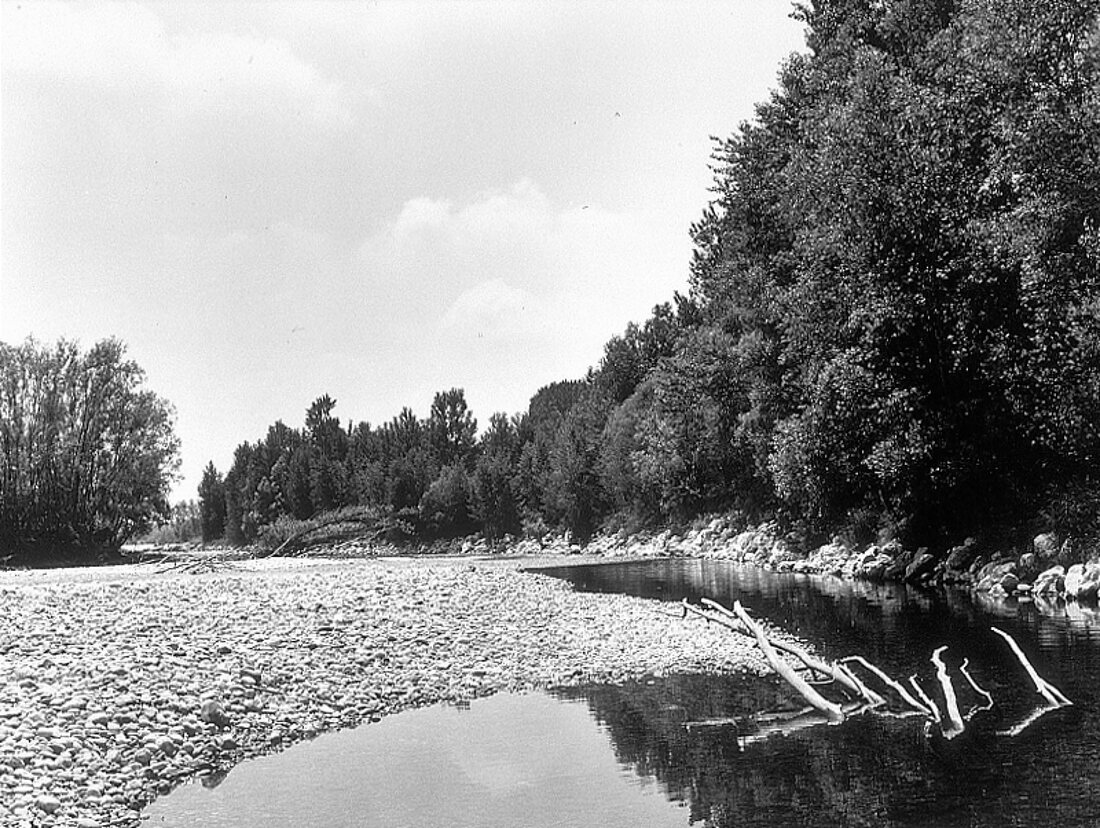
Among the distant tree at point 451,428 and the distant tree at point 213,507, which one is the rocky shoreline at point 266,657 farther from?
the distant tree at point 213,507

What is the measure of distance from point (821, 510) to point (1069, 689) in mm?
25800

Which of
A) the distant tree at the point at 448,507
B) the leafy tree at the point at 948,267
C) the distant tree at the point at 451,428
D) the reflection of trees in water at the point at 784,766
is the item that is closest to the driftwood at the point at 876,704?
the reflection of trees in water at the point at 784,766

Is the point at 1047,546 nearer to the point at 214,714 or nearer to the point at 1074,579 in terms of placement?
the point at 1074,579

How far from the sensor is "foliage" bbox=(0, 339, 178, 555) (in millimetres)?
65000

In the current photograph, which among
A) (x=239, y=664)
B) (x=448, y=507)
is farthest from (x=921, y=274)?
(x=448, y=507)

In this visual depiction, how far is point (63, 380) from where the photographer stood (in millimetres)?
68438

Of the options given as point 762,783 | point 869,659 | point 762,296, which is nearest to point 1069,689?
point 869,659

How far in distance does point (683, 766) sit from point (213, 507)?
6212 inches

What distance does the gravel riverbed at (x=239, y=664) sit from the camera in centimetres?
1055

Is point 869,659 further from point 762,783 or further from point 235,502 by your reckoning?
point 235,502

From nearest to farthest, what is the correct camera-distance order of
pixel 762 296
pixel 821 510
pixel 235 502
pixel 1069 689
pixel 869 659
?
1. pixel 1069 689
2. pixel 869 659
3. pixel 821 510
4. pixel 762 296
5. pixel 235 502

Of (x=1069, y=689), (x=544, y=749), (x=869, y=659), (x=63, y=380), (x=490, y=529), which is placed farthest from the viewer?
(x=490, y=529)

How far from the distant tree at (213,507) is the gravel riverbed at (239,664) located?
451ft

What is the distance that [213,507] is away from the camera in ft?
520
